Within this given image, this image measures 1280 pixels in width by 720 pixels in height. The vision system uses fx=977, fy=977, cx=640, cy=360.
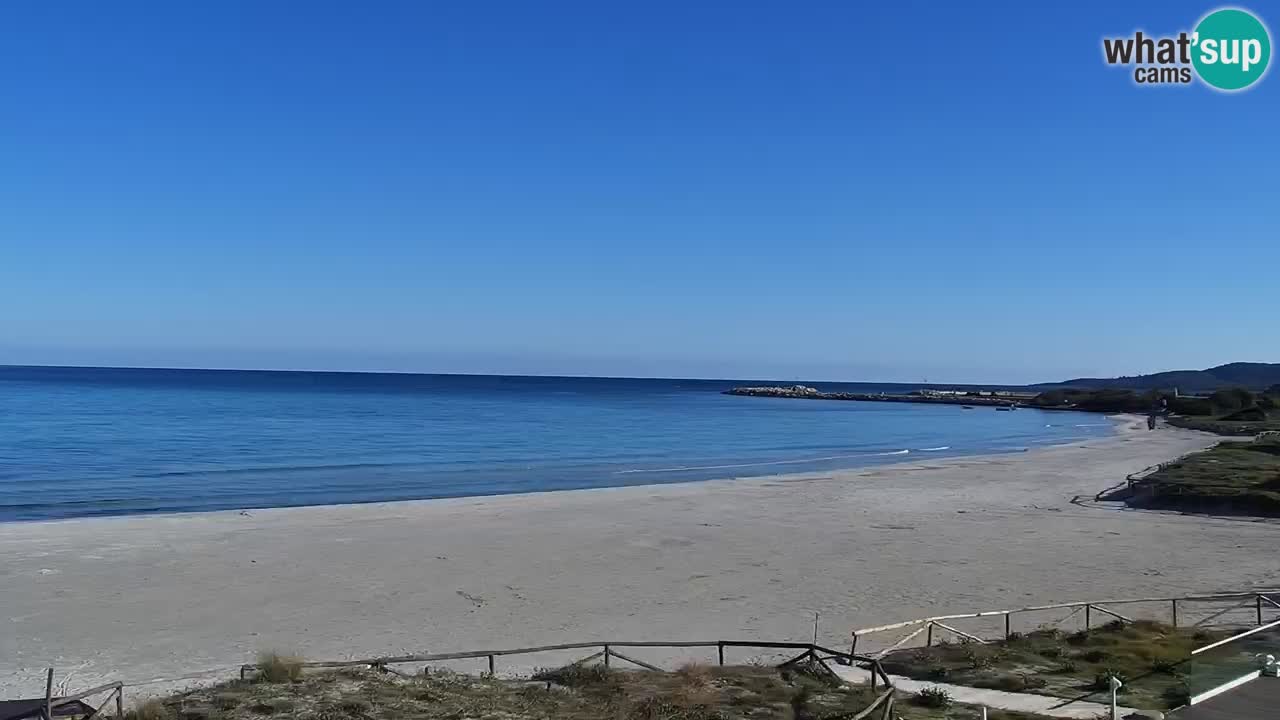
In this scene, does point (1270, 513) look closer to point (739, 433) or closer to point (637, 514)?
point (637, 514)

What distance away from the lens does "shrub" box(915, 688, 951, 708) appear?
12047 mm

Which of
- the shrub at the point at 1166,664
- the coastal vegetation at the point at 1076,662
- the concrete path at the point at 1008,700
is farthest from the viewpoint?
the shrub at the point at 1166,664

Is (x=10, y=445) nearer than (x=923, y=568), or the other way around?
(x=923, y=568)

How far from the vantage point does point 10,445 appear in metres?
54.4

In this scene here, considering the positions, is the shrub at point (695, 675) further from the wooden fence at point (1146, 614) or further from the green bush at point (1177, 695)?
the green bush at point (1177, 695)

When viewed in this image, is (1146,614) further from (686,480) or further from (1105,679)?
(686,480)

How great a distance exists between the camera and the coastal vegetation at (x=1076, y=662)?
1258 centimetres

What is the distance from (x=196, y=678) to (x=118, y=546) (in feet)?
42.5

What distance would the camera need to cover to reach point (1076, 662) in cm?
1448

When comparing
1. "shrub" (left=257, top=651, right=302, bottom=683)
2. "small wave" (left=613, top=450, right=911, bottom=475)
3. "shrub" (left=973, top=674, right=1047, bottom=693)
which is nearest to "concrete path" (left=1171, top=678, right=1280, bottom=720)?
"shrub" (left=973, top=674, right=1047, bottom=693)

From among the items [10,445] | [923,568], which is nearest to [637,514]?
[923,568]

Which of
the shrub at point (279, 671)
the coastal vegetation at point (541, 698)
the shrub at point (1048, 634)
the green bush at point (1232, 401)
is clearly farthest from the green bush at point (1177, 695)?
the green bush at point (1232, 401)

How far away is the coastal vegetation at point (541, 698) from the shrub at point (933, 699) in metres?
0.04

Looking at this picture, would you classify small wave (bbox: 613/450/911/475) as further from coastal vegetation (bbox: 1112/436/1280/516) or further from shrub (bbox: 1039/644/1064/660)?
shrub (bbox: 1039/644/1064/660)
